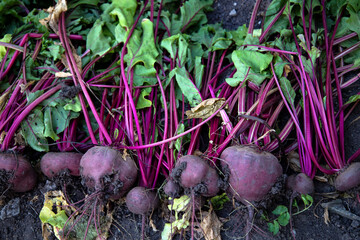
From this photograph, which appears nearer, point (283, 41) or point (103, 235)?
point (103, 235)

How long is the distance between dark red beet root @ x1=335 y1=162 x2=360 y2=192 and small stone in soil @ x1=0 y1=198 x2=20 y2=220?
2.61 metres

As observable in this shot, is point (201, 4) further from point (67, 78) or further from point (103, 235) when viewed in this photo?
point (103, 235)

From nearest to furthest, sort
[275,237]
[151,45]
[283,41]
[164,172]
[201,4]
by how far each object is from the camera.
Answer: [275,237], [164,172], [283,41], [151,45], [201,4]

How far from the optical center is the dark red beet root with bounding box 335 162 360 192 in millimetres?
1892

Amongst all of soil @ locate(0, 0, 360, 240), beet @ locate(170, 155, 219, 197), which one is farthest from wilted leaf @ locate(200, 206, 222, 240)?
beet @ locate(170, 155, 219, 197)

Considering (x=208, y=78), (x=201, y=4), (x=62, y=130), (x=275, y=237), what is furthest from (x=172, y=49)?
(x=275, y=237)

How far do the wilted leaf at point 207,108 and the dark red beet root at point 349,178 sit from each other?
101cm

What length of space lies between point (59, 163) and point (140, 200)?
759mm

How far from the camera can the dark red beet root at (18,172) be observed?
2.20 m

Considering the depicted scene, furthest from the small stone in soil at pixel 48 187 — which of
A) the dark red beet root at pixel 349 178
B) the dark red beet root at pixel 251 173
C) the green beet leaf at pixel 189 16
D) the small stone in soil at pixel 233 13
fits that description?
the small stone in soil at pixel 233 13

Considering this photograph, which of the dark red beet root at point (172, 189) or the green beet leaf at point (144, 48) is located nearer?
the dark red beet root at point (172, 189)

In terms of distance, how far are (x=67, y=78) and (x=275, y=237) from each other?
2.23 m

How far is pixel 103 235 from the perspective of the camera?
85.4 inches

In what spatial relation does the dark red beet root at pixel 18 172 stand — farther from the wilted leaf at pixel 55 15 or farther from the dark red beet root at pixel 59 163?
the wilted leaf at pixel 55 15
